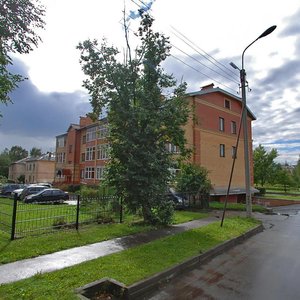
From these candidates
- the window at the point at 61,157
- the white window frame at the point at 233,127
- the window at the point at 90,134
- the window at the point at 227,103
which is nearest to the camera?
the window at the point at 227,103

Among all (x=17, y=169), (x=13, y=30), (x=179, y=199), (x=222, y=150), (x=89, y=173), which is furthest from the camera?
(x=17, y=169)

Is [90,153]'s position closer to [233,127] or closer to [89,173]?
[89,173]

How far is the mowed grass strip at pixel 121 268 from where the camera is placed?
4750 mm

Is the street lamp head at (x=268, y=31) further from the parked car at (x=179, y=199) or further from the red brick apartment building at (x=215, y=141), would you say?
the parked car at (x=179, y=199)

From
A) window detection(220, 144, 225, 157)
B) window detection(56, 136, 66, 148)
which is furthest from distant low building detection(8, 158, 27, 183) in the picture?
window detection(220, 144, 225, 157)

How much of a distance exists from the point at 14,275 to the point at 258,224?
37.0 feet

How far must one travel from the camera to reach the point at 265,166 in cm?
5269

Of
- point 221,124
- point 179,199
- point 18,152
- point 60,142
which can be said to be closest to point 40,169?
point 60,142

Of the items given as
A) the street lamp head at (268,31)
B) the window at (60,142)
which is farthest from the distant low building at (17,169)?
the street lamp head at (268,31)

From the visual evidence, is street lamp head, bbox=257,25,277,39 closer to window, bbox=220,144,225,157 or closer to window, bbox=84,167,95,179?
window, bbox=220,144,225,157

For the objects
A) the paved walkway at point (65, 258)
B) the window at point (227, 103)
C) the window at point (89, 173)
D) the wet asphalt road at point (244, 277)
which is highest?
the window at point (227, 103)

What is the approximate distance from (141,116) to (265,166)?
155 feet

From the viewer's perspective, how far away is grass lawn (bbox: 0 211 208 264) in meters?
7.14

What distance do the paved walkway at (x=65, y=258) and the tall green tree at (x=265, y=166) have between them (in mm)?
47304
